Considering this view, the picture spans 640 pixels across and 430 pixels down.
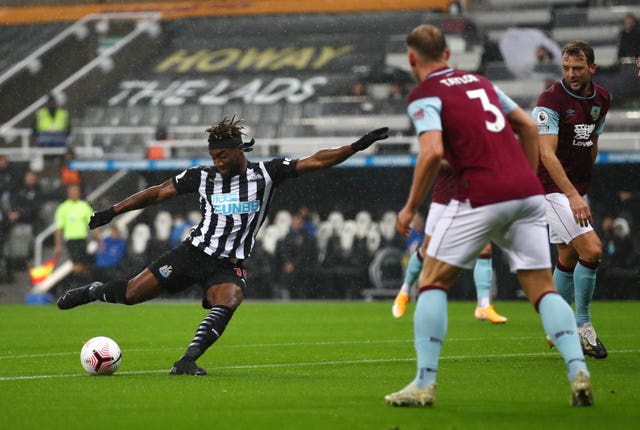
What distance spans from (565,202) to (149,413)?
4.23 metres

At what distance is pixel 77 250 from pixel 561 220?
1363cm

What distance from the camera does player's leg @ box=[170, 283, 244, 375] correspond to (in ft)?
26.5

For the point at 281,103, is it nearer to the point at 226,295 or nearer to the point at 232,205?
the point at 232,205

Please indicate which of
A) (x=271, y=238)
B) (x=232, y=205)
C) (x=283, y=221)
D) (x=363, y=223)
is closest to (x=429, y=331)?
(x=232, y=205)

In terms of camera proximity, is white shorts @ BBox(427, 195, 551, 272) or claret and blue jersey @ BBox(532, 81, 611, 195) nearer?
white shorts @ BBox(427, 195, 551, 272)

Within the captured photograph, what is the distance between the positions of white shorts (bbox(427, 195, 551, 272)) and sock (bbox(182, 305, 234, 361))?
2.45 meters

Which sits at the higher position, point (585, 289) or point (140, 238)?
point (585, 289)

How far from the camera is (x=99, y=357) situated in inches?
319

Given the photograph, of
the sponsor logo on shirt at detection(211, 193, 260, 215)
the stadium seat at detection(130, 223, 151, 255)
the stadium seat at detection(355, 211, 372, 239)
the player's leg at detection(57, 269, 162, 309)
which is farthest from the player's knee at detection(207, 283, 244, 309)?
the stadium seat at detection(130, 223, 151, 255)

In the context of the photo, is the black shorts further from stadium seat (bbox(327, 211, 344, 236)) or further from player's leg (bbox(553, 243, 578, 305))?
stadium seat (bbox(327, 211, 344, 236))

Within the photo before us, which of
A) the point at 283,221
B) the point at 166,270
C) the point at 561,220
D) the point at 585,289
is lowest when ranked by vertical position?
the point at 283,221

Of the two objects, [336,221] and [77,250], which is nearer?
[77,250]

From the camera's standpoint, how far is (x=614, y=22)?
2606cm

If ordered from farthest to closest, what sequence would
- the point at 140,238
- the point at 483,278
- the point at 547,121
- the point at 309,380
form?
the point at 140,238 < the point at 483,278 < the point at 547,121 < the point at 309,380
